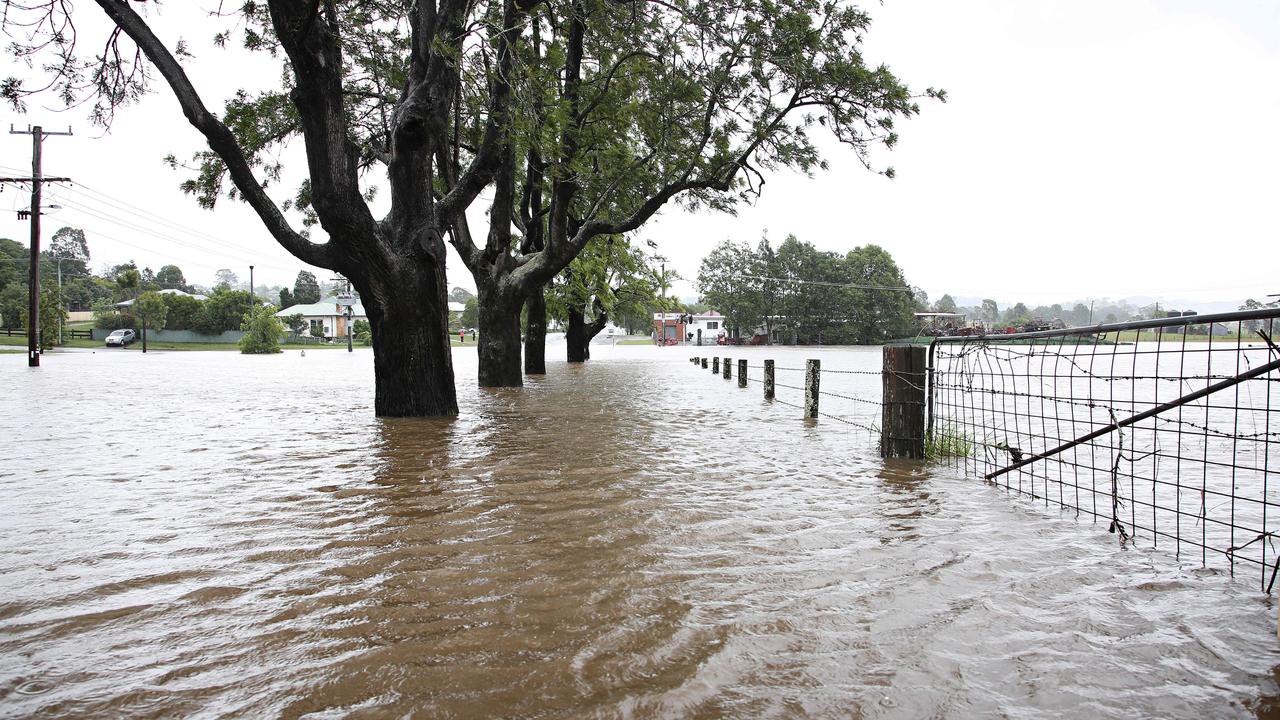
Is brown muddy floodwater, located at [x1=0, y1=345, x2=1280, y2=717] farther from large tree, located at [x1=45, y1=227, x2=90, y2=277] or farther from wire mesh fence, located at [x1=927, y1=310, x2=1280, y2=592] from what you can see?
large tree, located at [x1=45, y1=227, x2=90, y2=277]

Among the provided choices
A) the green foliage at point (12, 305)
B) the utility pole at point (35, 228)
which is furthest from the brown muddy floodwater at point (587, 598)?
the green foliage at point (12, 305)

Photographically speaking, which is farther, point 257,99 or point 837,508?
point 257,99

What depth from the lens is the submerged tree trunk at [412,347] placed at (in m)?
9.63

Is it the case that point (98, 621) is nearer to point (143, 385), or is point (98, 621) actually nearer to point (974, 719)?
point (974, 719)

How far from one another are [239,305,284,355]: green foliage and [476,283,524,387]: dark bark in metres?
35.2

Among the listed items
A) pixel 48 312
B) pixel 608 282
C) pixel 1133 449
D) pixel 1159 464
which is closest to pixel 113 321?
pixel 48 312

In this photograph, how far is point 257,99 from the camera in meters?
12.5

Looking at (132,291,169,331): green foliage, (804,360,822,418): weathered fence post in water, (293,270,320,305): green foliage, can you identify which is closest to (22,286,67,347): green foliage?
(132,291,169,331): green foliage

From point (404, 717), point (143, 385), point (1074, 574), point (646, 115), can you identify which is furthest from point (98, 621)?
point (143, 385)

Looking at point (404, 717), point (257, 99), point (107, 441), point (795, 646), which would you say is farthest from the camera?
point (257, 99)

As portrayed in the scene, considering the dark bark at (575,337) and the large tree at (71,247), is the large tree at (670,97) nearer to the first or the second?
the dark bark at (575,337)

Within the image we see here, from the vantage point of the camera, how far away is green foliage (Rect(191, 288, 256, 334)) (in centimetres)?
6216

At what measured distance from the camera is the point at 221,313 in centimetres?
6281

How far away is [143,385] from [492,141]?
12765 millimetres
